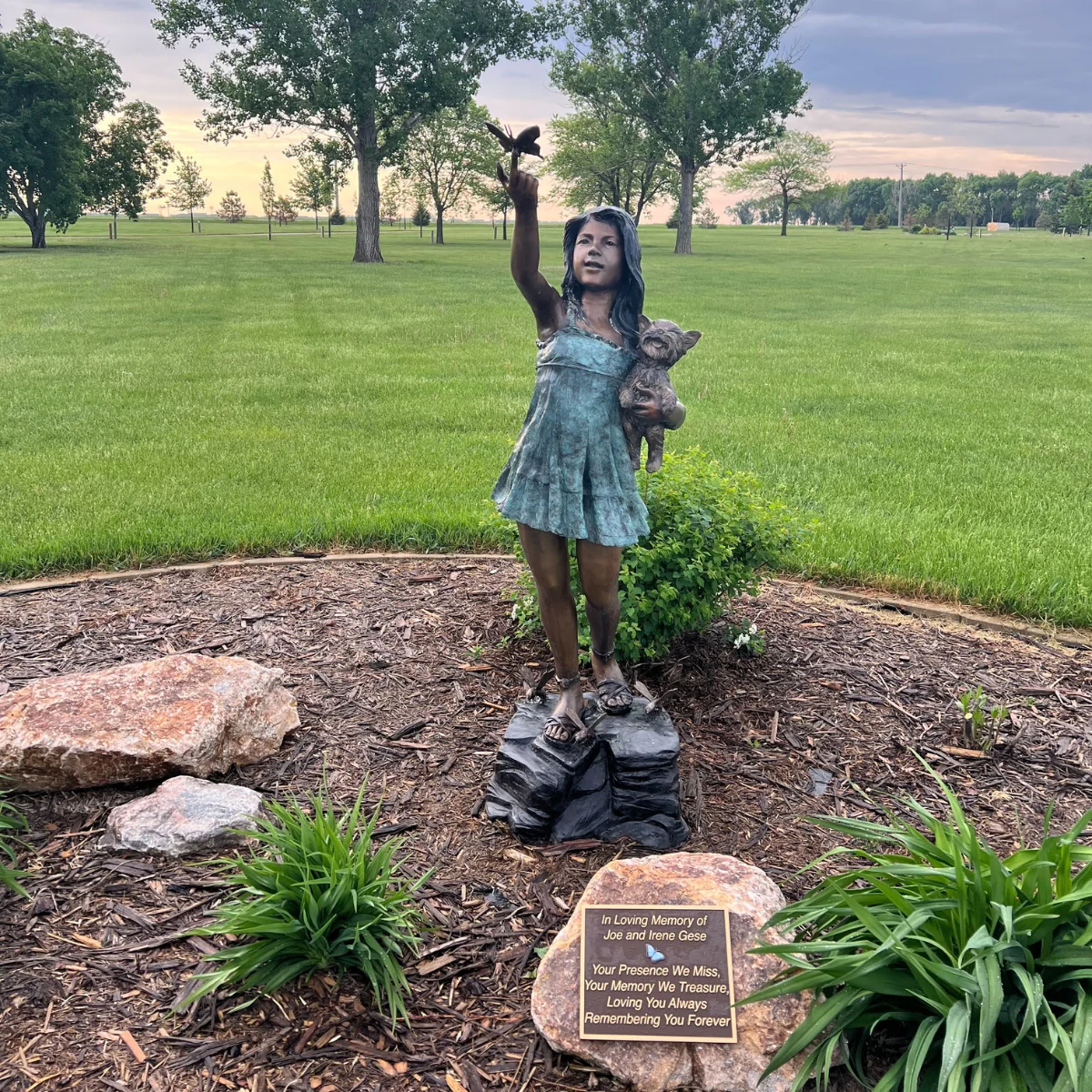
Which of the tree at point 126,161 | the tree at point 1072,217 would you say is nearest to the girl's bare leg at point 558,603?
the tree at point 126,161

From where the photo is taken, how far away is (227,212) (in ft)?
326

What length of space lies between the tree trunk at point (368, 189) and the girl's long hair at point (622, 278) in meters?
35.6

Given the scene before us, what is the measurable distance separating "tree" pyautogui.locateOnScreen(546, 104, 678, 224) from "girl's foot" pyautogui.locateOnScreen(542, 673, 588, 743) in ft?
151

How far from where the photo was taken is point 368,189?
37125mm

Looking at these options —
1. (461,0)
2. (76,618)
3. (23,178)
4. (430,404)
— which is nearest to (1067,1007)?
(76,618)

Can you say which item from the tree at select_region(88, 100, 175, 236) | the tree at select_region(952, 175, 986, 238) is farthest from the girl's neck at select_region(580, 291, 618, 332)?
the tree at select_region(952, 175, 986, 238)

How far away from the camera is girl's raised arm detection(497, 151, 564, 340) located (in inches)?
121

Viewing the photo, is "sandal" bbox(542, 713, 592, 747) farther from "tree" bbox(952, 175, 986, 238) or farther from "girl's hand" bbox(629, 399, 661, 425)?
"tree" bbox(952, 175, 986, 238)

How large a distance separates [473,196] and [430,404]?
65009 millimetres

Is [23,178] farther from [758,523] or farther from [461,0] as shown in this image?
[758,523]

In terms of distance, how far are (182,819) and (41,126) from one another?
154 ft

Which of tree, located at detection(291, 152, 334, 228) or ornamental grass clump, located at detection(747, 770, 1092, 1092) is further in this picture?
tree, located at detection(291, 152, 334, 228)

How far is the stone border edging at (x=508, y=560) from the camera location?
551 cm

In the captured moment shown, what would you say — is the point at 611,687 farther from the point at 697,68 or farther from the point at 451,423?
the point at 697,68
